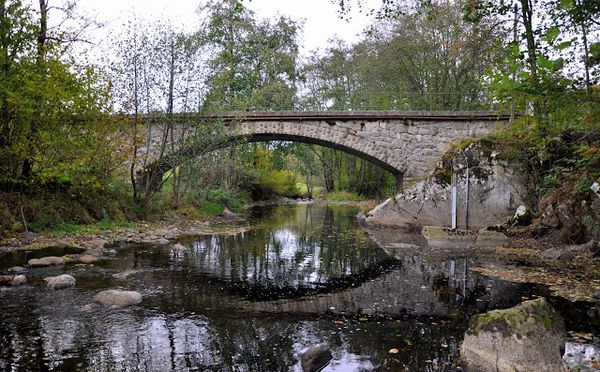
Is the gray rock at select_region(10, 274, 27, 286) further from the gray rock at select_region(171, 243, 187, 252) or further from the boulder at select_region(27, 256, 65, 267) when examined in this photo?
the gray rock at select_region(171, 243, 187, 252)

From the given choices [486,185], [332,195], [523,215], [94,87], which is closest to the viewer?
[94,87]

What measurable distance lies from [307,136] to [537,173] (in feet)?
30.7

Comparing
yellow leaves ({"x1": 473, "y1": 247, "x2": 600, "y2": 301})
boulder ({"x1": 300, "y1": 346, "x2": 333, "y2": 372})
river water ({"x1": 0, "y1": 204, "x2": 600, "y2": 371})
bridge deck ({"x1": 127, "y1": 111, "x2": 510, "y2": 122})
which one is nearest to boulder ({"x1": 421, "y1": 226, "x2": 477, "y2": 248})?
river water ({"x1": 0, "y1": 204, "x2": 600, "y2": 371})

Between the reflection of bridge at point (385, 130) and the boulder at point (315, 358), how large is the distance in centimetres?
1428

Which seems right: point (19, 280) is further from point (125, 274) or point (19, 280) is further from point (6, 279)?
point (125, 274)

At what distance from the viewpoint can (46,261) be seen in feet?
26.6

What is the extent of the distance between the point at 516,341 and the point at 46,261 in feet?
24.6

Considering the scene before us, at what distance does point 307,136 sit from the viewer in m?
19.7

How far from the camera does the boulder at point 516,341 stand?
3.94 m

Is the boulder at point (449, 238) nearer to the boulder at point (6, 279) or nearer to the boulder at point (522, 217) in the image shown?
the boulder at point (522, 217)

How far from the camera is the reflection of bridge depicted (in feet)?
60.9

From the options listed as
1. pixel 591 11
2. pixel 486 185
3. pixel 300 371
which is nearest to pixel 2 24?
pixel 300 371

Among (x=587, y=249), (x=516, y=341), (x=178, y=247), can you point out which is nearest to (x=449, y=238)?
(x=587, y=249)

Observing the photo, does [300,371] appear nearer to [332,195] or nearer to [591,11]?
[591,11]
